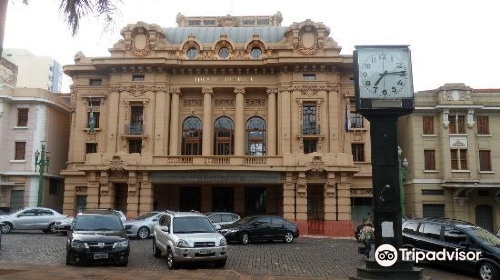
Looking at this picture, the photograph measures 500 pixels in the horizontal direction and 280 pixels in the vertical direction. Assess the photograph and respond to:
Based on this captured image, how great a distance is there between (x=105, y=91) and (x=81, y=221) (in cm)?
2527

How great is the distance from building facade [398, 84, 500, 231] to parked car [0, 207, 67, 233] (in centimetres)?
2630

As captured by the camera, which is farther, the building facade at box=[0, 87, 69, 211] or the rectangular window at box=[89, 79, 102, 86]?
the rectangular window at box=[89, 79, 102, 86]

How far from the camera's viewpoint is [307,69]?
38062 millimetres

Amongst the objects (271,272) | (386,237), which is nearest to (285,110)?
(271,272)

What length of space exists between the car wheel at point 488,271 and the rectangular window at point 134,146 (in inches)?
1128

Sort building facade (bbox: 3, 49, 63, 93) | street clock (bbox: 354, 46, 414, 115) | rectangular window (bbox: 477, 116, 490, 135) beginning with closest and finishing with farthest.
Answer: street clock (bbox: 354, 46, 414, 115), rectangular window (bbox: 477, 116, 490, 135), building facade (bbox: 3, 49, 63, 93)

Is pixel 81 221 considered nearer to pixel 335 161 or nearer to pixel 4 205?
pixel 335 161

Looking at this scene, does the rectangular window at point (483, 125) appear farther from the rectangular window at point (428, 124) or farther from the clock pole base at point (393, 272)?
the clock pole base at point (393, 272)

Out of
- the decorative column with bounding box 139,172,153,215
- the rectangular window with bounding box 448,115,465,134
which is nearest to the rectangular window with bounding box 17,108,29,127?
the decorative column with bounding box 139,172,153,215

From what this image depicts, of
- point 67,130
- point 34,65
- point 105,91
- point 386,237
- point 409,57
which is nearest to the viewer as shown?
point 386,237

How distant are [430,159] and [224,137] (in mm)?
16686

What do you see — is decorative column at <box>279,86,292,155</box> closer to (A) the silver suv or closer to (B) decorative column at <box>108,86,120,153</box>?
(B) decorative column at <box>108,86,120,153</box>

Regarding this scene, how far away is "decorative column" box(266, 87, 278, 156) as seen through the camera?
125ft

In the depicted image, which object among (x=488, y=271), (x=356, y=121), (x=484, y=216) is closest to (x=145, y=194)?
(x=356, y=121)
